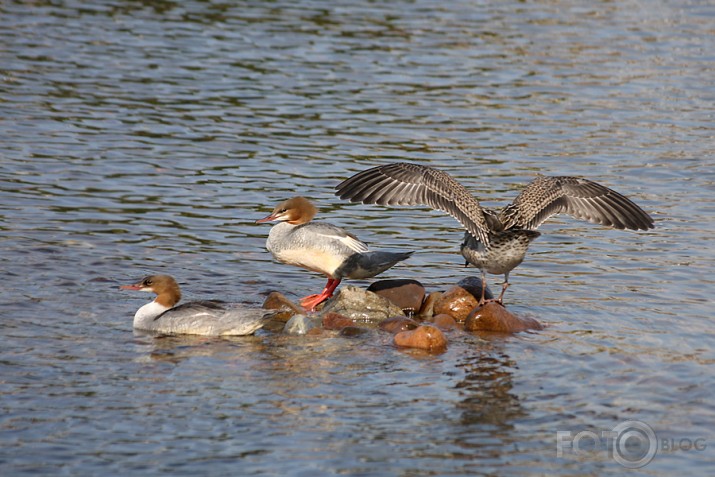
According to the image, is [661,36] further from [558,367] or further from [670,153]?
[558,367]

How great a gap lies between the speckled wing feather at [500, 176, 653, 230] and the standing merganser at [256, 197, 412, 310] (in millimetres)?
1511

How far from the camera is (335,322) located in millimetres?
11141

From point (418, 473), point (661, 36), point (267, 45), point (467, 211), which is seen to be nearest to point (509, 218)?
point (467, 211)

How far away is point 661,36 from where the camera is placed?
2394 centimetres

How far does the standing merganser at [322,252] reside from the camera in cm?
1173

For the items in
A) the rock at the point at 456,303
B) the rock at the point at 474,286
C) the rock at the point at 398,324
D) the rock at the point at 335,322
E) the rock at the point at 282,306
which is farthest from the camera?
the rock at the point at 474,286

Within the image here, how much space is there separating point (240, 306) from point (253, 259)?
6.57 ft

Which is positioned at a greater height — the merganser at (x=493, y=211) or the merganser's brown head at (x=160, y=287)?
the merganser at (x=493, y=211)

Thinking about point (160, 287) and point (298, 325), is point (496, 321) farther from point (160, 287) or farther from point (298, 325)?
point (160, 287)

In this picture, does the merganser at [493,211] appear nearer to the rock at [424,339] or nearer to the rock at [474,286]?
the rock at [474,286]

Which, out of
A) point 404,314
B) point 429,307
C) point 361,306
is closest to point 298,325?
point 361,306

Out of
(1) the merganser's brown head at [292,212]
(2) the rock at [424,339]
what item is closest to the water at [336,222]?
(2) the rock at [424,339]

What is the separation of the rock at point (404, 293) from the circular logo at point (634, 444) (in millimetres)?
3624

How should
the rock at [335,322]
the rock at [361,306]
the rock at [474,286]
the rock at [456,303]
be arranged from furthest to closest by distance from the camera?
the rock at [474,286], the rock at [456,303], the rock at [361,306], the rock at [335,322]
